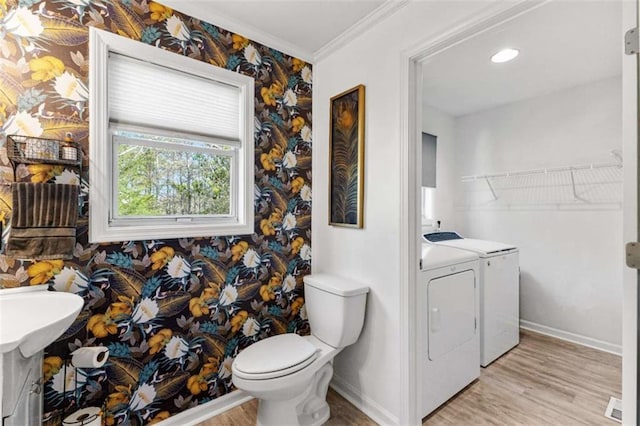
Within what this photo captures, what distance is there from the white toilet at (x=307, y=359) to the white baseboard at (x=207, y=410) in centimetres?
33

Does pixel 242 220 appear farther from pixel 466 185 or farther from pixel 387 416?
pixel 466 185

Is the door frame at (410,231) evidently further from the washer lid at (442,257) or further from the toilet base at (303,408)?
the toilet base at (303,408)

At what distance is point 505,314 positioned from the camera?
8.11 feet

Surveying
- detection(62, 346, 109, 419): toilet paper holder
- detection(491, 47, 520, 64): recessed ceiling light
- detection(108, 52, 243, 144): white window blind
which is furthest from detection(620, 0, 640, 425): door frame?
detection(62, 346, 109, 419): toilet paper holder

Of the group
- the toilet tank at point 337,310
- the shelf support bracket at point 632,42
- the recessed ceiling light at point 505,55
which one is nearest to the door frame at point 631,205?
the shelf support bracket at point 632,42

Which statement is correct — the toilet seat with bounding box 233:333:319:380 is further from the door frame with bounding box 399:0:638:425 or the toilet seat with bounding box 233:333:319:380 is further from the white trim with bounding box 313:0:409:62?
the white trim with bounding box 313:0:409:62

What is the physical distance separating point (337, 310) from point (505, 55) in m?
2.15

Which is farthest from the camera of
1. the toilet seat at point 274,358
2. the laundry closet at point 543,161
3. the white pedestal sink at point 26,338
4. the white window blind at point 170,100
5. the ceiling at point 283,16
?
the laundry closet at point 543,161

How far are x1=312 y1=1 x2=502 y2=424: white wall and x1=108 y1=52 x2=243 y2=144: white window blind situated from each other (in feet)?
2.57

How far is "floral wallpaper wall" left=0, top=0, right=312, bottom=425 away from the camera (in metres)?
1.33

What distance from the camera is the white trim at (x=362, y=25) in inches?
64.1

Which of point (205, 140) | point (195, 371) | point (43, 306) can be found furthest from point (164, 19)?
point (195, 371)

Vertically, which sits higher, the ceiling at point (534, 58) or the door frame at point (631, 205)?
the ceiling at point (534, 58)

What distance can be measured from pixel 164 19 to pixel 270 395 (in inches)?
82.1
